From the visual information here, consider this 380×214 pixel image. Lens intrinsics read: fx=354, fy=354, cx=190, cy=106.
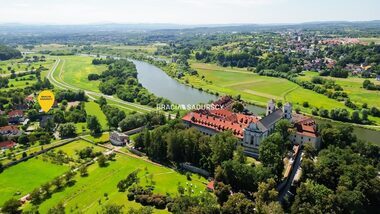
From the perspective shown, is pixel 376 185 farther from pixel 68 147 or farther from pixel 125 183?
pixel 68 147

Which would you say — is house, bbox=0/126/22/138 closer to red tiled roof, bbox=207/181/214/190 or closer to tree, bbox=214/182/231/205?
red tiled roof, bbox=207/181/214/190

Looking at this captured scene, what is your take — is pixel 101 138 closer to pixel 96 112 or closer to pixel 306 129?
pixel 96 112

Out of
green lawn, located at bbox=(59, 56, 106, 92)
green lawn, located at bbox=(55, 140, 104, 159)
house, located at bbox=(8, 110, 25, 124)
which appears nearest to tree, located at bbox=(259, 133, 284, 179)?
green lawn, located at bbox=(55, 140, 104, 159)

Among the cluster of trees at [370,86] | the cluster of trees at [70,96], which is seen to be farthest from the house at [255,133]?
the cluster of trees at [370,86]

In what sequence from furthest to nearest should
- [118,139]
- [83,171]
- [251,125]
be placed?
[118,139] → [251,125] → [83,171]

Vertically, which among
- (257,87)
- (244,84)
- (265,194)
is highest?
(265,194)

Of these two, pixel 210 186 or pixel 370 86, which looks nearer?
pixel 210 186

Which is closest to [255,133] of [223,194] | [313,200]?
[223,194]
